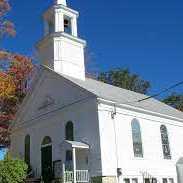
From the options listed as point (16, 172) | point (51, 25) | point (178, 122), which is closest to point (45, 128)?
point (16, 172)

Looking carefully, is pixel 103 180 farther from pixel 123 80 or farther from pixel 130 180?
pixel 123 80

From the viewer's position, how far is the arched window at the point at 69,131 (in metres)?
26.0

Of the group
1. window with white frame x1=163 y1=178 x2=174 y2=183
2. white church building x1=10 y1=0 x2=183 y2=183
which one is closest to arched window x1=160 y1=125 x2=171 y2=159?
white church building x1=10 y1=0 x2=183 y2=183

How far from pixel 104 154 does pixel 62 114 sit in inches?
199

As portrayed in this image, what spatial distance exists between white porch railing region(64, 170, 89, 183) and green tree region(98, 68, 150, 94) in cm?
3455

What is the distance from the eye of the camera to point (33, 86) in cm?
3092

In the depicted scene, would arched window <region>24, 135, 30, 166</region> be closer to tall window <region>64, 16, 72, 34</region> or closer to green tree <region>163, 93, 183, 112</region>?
tall window <region>64, 16, 72, 34</region>

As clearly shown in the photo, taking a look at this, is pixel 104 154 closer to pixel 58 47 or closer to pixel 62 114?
pixel 62 114

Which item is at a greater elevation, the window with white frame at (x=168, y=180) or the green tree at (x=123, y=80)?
the green tree at (x=123, y=80)

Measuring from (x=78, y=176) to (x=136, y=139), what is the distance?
5579mm

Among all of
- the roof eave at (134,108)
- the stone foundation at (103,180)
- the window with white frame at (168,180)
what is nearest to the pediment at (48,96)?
the roof eave at (134,108)

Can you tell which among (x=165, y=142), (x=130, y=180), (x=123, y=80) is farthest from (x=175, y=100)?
(x=130, y=180)

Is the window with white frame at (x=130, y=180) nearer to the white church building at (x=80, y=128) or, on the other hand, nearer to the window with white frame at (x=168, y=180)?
the white church building at (x=80, y=128)

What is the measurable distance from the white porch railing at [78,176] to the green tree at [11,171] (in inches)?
152
